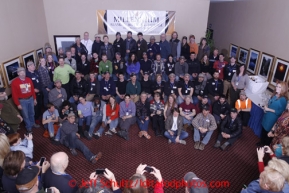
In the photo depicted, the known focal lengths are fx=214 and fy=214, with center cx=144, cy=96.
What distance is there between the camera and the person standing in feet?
14.3

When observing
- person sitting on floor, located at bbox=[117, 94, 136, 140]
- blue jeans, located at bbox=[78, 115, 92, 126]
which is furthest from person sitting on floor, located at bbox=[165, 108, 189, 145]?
blue jeans, located at bbox=[78, 115, 92, 126]

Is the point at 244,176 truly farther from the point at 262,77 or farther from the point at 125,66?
the point at 125,66

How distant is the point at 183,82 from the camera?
5.80 meters

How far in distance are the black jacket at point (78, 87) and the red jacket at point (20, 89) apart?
1030mm

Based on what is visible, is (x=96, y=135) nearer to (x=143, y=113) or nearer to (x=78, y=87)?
(x=143, y=113)

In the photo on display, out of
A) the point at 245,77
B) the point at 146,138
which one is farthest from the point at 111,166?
the point at 245,77

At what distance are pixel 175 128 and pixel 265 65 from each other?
312 cm

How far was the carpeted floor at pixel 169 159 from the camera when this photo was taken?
3.67 m

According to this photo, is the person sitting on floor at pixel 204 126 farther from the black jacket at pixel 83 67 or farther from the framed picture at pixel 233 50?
the framed picture at pixel 233 50

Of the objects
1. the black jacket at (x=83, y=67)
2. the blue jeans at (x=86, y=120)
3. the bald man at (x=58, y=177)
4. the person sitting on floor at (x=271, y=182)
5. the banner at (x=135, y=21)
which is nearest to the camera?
the person sitting on floor at (x=271, y=182)

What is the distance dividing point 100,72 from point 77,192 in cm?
427

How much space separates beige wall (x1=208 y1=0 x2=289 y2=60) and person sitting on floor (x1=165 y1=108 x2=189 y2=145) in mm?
2883

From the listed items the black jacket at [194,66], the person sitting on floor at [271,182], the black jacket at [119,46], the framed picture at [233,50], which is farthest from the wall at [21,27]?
the framed picture at [233,50]

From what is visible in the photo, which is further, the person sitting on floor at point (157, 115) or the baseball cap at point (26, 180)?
the person sitting on floor at point (157, 115)
